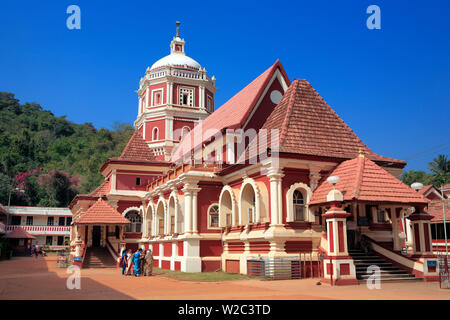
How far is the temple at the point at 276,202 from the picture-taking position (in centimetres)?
1579

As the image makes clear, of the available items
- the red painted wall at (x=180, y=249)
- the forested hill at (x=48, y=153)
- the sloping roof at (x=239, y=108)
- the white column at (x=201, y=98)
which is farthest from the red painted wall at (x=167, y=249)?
the forested hill at (x=48, y=153)

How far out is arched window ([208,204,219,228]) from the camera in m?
21.6

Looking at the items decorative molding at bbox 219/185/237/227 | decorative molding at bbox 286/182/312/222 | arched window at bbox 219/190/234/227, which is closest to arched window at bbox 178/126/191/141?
arched window at bbox 219/190/234/227

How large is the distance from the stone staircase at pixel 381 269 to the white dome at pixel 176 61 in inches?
1014

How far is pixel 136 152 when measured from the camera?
32469 millimetres

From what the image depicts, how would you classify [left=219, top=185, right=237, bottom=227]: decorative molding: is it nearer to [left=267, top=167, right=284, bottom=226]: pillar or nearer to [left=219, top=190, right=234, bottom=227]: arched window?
[left=219, top=190, right=234, bottom=227]: arched window

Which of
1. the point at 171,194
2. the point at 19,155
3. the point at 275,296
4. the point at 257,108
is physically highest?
the point at 19,155

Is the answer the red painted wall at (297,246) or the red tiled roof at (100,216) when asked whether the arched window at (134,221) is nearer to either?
the red tiled roof at (100,216)

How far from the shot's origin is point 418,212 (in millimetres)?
16266

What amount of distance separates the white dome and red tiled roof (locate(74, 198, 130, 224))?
1529 centimetres

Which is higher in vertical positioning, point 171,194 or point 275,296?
point 171,194
